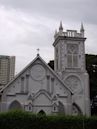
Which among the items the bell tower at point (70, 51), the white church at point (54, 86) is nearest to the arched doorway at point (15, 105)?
the white church at point (54, 86)

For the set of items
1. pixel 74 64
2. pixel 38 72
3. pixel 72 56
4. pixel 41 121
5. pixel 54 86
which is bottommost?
pixel 41 121

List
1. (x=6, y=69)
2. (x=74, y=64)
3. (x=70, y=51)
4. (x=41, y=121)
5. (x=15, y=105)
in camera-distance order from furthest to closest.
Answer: (x=6, y=69) → (x=70, y=51) → (x=74, y=64) → (x=15, y=105) → (x=41, y=121)

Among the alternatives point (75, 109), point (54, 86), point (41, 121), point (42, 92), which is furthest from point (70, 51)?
point (41, 121)

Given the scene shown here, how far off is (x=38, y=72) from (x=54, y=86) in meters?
3.22

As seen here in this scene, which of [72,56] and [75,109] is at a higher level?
[72,56]

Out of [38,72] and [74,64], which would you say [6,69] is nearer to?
[74,64]

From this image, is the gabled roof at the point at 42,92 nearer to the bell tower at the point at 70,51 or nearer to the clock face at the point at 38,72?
the clock face at the point at 38,72

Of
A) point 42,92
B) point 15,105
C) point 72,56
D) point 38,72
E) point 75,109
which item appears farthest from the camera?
point 72,56

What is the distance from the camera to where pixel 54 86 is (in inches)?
→ 1794

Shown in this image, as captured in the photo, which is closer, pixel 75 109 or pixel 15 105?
pixel 15 105

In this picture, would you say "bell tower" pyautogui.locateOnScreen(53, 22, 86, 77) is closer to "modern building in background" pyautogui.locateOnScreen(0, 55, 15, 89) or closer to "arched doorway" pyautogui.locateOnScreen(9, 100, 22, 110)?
"arched doorway" pyautogui.locateOnScreen(9, 100, 22, 110)

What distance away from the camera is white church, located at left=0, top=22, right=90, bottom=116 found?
4362 cm

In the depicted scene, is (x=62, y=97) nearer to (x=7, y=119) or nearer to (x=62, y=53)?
(x=62, y=53)

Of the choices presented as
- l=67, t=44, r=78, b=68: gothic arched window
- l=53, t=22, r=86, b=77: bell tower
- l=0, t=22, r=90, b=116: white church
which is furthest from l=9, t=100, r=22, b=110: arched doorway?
l=67, t=44, r=78, b=68: gothic arched window
